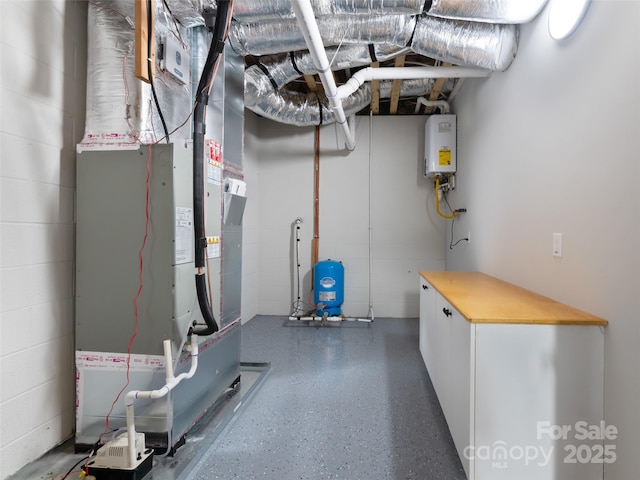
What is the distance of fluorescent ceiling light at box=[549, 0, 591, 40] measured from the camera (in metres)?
1.57

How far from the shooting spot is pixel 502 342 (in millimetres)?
1396

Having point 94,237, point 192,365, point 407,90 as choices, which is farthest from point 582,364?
point 407,90

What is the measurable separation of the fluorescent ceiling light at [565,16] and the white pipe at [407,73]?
0.91m

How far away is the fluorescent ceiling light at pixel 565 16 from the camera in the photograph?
1.57 metres

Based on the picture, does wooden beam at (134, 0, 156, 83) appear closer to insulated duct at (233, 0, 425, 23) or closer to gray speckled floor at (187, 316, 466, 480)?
insulated duct at (233, 0, 425, 23)

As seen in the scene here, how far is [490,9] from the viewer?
2010 millimetres

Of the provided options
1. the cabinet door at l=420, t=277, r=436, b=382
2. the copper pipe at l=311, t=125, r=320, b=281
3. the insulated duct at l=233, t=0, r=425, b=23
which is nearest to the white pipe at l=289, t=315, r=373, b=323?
the copper pipe at l=311, t=125, r=320, b=281

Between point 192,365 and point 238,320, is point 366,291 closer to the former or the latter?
point 238,320

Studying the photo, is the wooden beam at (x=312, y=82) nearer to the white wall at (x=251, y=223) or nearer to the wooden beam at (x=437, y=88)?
the white wall at (x=251, y=223)

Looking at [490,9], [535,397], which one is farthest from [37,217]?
[490,9]

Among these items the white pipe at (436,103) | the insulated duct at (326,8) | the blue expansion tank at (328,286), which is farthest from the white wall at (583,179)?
the blue expansion tank at (328,286)

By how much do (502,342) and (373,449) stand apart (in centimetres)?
92

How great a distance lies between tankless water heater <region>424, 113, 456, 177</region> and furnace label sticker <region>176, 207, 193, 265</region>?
9.74 feet

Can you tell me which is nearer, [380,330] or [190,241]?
[190,241]
